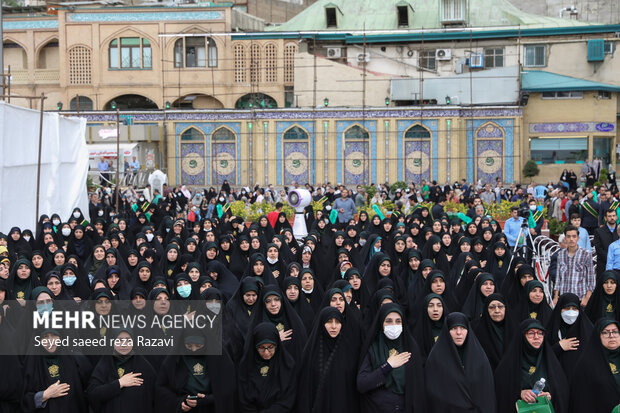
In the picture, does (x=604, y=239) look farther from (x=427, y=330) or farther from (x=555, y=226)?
(x=555, y=226)

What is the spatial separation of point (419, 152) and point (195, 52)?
9756 mm

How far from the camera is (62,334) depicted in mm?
5844

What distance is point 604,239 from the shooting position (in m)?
9.87

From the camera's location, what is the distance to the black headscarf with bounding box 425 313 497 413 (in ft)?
16.6

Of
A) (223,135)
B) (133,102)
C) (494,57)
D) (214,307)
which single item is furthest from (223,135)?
(214,307)

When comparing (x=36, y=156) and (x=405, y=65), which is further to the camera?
(x=405, y=65)

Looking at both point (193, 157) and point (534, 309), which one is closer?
point (534, 309)

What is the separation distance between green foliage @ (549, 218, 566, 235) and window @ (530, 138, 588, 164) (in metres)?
12.7


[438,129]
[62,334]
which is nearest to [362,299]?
[62,334]

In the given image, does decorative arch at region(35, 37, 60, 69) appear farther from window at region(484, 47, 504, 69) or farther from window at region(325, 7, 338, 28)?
window at region(484, 47, 504, 69)

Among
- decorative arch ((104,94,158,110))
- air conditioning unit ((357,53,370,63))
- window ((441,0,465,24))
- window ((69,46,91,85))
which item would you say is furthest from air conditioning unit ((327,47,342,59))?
window ((69,46,91,85))

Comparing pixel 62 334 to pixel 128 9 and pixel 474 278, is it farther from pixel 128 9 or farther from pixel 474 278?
pixel 128 9

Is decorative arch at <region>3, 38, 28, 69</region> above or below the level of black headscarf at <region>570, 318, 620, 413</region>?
above

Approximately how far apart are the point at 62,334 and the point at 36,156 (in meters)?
9.46
